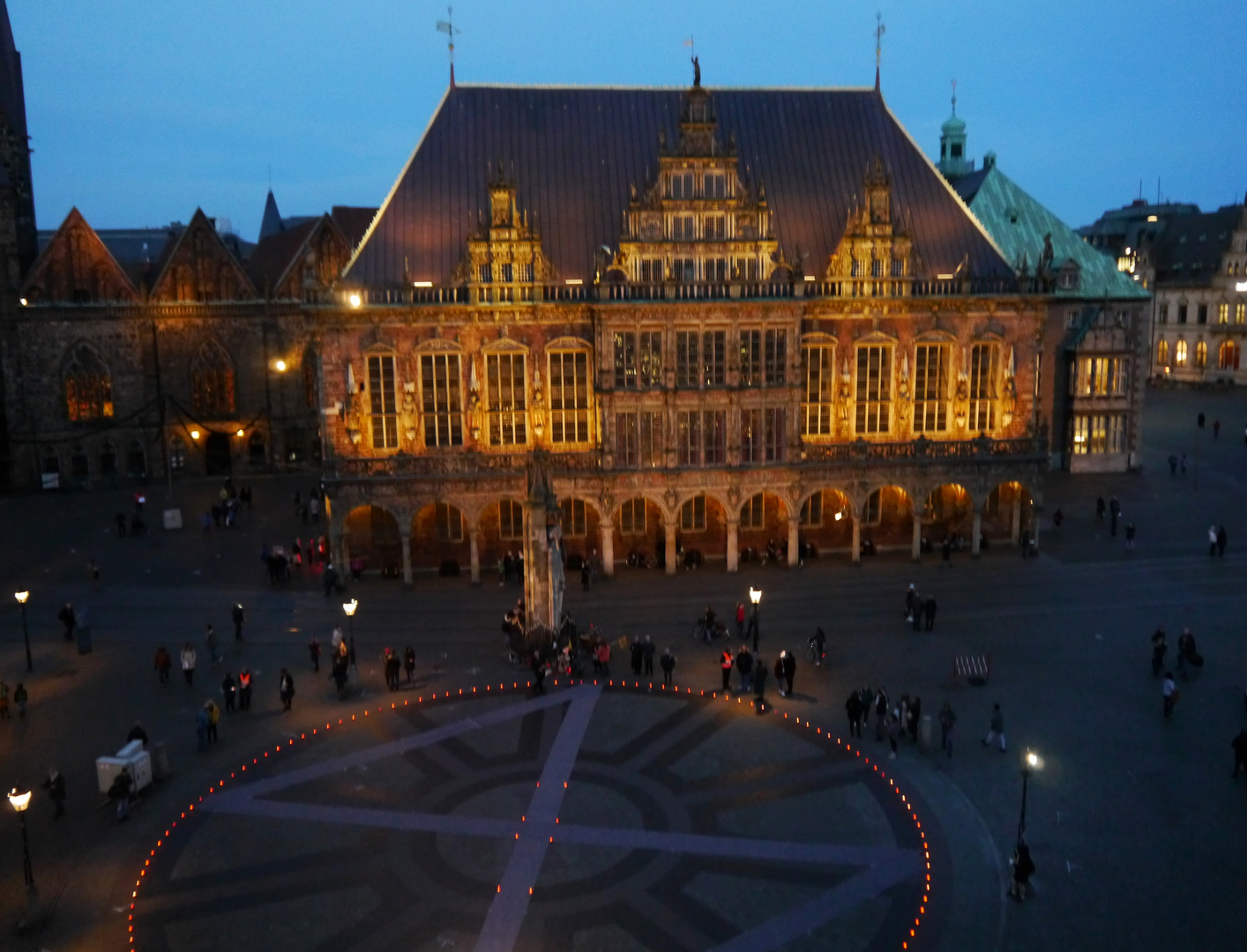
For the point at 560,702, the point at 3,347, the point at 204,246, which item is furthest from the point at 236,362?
the point at 560,702

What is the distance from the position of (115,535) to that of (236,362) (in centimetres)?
1880

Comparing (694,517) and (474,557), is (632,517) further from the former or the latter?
(474,557)

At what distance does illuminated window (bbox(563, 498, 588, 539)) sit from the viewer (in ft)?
160

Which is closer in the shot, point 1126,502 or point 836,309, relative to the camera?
point 836,309

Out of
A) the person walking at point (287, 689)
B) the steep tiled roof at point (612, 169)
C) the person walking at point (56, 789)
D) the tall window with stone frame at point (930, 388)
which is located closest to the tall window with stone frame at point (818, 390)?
the tall window with stone frame at point (930, 388)

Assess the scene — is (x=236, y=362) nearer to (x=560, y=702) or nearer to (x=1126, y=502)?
(x=560, y=702)

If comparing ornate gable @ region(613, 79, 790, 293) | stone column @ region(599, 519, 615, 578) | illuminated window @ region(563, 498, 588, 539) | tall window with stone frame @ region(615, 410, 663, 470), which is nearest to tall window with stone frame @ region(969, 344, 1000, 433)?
ornate gable @ region(613, 79, 790, 293)

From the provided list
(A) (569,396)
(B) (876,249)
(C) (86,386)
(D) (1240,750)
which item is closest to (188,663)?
(A) (569,396)

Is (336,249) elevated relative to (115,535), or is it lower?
elevated

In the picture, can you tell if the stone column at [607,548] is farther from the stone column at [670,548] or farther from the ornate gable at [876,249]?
the ornate gable at [876,249]

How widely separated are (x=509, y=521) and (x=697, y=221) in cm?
1611

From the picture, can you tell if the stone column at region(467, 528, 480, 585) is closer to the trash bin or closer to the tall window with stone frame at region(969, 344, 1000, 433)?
the trash bin

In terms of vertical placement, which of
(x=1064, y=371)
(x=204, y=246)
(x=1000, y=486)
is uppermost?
(x=204, y=246)

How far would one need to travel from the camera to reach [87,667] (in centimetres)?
3550
